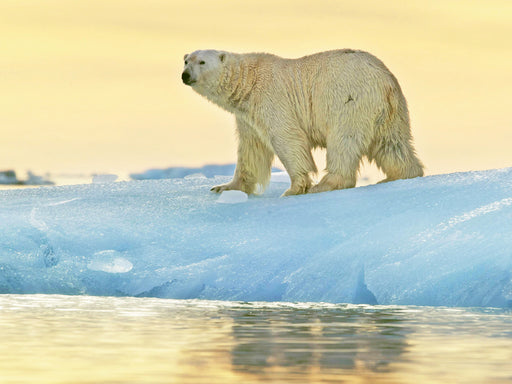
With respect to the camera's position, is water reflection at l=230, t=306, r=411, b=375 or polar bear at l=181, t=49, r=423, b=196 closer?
water reflection at l=230, t=306, r=411, b=375

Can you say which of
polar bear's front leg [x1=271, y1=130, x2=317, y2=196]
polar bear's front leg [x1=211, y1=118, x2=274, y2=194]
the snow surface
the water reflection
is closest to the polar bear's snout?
polar bear's front leg [x1=211, y1=118, x2=274, y2=194]

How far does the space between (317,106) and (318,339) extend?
4.63 meters

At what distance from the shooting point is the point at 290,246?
7.38 metres

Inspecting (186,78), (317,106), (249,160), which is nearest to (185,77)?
(186,78)

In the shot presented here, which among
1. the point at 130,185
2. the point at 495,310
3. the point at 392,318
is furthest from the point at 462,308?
the point at 130,185

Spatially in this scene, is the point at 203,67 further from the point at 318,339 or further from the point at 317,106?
the point at 318,339

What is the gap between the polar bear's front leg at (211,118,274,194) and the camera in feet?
31.7

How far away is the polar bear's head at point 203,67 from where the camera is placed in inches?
362

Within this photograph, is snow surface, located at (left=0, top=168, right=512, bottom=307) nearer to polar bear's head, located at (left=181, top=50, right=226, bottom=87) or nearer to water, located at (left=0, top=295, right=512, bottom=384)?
water, located at (left=0, top=295, right=512, bottom=384)

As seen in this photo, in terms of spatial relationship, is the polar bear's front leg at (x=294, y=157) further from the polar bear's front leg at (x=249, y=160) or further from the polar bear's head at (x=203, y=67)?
the polar bear's head at (x=203, y=67)

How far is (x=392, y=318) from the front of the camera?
19.4 ft

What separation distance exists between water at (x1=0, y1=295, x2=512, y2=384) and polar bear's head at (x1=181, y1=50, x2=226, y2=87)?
321 cm

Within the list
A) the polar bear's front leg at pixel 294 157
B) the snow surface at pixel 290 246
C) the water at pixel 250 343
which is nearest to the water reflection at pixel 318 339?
the water at pixel 250 343

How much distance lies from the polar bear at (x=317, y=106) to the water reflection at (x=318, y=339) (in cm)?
286
